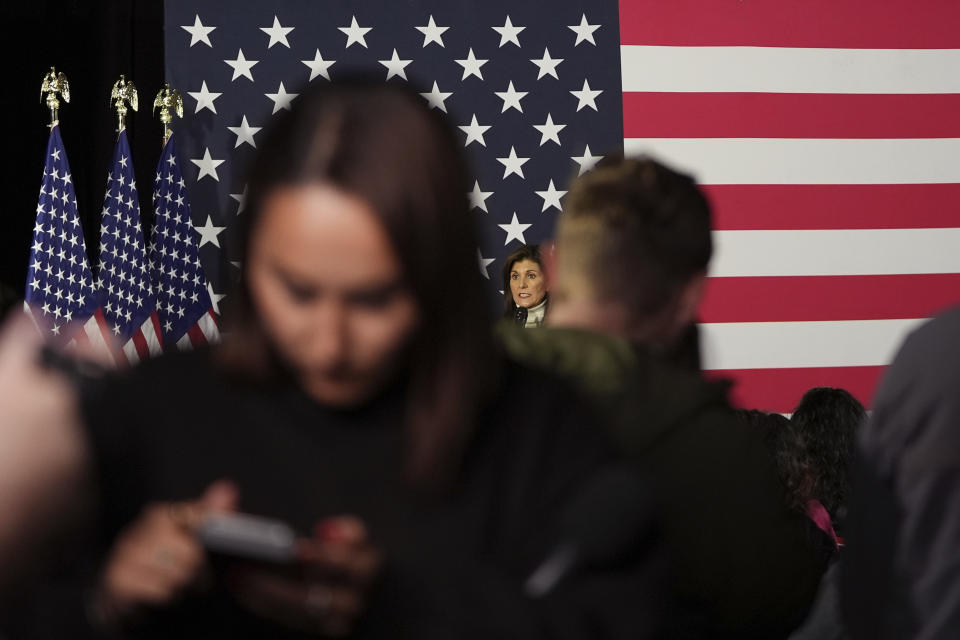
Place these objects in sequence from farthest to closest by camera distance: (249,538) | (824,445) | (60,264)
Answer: (60,264) < (824,445) < (249,538)

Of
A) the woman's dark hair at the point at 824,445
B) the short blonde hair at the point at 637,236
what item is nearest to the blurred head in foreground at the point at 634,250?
the short blonde hair at the point at 637,236

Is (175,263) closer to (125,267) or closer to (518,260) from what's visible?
(125,267)

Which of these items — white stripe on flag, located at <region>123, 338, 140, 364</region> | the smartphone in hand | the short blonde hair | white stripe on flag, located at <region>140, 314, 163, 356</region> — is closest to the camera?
the smartphone in hand

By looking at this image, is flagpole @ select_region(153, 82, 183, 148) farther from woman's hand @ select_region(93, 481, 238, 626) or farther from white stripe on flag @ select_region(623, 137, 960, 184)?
woman's hand @ select_region(93, 481, 238, 626)

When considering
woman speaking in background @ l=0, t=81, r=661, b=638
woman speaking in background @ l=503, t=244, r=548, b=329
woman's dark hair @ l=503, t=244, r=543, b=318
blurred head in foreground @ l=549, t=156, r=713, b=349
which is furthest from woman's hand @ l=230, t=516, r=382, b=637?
woman's dark hair @ l=503, t=244, r=543, b=318

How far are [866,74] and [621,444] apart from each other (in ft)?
16.2

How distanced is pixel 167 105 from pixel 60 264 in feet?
2.57

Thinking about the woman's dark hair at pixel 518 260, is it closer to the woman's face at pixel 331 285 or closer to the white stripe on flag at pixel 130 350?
the white stripe on flag at pixel 130 350

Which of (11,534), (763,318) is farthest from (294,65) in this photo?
(11,534)

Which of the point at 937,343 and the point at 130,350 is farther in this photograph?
the point at 130,350

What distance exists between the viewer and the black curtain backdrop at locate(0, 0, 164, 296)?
15.9ft

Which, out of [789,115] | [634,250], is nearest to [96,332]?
[789,115]

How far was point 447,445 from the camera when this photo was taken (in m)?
0.86

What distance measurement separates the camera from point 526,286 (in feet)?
14.4
